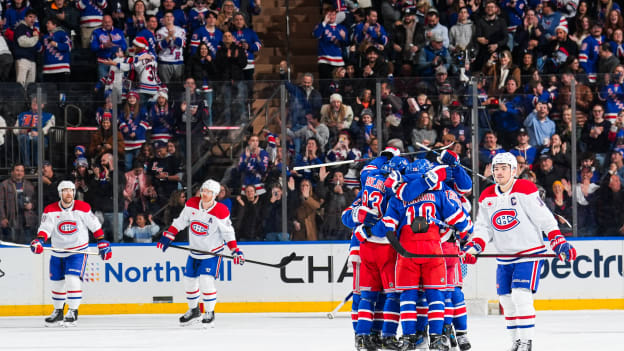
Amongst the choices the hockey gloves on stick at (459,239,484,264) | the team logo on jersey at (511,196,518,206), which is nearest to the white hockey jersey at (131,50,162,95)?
the hockey gloves on stick at (459,239,484,264)

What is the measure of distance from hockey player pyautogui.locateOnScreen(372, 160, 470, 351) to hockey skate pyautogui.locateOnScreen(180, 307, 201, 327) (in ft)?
11.7

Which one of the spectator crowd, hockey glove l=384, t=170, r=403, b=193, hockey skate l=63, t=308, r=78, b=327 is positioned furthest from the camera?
the spectator crowd

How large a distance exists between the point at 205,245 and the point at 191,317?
0.72 metres

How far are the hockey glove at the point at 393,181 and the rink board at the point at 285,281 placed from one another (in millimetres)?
4433

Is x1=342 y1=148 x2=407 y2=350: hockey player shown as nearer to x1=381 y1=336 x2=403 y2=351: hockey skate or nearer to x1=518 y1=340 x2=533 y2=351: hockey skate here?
x1=381 y1=336 x2=403 y2=351: hockey skate

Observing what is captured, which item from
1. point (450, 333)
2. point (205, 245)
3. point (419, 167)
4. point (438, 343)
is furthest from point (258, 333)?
point (419, 167)

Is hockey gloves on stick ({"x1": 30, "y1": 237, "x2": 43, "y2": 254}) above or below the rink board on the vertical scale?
above

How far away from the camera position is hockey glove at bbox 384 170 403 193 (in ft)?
24.8

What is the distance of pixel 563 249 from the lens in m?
7.48

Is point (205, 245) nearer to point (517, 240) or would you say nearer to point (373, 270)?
point (373, 270)

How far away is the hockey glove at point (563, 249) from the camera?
744 cm

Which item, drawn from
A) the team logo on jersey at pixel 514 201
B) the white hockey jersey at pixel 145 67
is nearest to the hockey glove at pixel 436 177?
the team logo on jersey at pixel 514 201

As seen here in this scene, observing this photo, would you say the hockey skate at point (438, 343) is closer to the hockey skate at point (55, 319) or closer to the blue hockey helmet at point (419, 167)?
the blue hockey helmet at point (419, 167)

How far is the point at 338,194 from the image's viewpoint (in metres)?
11.9
